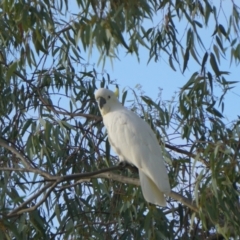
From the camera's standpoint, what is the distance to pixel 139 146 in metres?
3.40

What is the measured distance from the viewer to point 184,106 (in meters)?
3.39

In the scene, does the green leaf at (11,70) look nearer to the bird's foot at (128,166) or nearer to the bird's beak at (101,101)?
the bird's beak at (101,101)

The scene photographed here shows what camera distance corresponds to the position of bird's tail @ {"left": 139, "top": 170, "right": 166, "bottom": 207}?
10.0 ft

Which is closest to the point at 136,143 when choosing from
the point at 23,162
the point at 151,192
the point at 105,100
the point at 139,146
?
the point at 139,146

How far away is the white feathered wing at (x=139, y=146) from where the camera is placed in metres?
3.13

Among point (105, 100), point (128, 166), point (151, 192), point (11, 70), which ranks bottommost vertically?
point (151, 192)

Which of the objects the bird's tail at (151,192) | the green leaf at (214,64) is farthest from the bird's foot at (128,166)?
the green leaf at (214,64)

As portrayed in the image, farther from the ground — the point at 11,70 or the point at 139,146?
the point at 11,70

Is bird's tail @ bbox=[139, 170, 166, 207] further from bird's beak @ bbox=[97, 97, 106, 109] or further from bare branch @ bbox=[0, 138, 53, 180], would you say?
bird's beak @ bbox=[97, 97, 106, 109]

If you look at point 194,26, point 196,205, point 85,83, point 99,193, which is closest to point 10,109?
point 85,83

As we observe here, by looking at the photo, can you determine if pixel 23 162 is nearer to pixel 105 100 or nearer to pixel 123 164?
pixel 123 164

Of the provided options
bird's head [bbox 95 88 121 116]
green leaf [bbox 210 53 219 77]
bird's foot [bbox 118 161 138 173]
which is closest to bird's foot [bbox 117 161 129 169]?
bird's foot [bbox 118 161 138 173]

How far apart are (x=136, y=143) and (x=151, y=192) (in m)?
0.41

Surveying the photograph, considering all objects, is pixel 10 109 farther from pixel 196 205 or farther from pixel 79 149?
pixel 196 205
